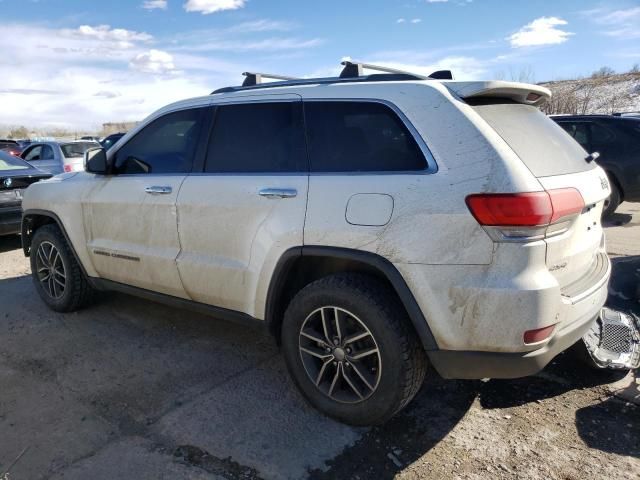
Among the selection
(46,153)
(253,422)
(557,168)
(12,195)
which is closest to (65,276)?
(253,422)

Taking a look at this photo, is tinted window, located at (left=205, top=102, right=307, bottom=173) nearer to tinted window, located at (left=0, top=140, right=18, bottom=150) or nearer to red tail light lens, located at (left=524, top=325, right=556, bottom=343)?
red tail light lens, located at (left=524, top=325, right=556, bottom=343)

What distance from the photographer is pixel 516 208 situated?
2.31 meters

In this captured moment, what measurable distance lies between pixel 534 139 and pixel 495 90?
0.32m

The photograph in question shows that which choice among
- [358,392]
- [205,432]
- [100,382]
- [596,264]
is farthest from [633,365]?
[100,382]

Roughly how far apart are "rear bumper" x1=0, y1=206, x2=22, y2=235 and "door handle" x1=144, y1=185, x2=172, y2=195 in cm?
457

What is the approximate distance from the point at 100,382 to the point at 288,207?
177 cm

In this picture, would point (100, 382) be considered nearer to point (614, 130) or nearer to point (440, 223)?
point (440, 223)

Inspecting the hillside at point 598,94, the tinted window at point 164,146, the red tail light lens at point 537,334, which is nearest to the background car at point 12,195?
the tinted window at point 164,146

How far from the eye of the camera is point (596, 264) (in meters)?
2.98

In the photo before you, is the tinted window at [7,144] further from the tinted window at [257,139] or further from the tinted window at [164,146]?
the tinted window at [257,139]

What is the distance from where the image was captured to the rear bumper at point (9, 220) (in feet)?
23.9

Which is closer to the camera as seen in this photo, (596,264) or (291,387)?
(596,264)

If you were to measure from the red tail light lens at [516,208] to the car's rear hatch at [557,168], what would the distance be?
9 centimetres

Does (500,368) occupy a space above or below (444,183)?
below
